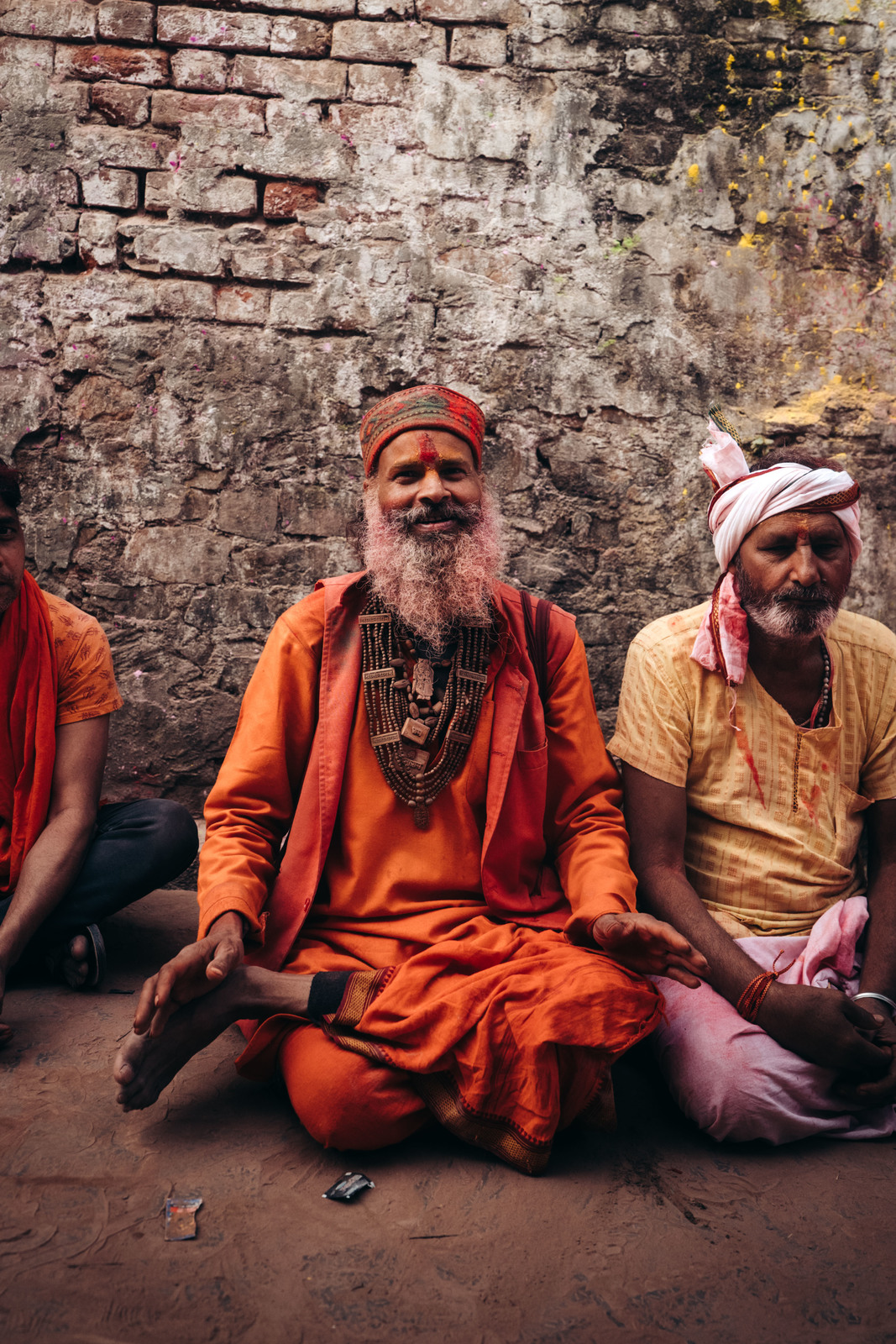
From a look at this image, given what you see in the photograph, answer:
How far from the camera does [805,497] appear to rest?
242 centimetres

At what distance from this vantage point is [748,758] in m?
2.50

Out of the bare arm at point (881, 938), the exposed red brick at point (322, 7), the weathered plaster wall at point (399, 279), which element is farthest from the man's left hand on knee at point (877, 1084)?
the exposed red brick at point (322, 7)

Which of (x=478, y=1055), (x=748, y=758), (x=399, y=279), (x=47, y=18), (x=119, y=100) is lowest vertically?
(x=478, y=1055)

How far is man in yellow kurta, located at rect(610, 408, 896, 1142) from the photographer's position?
A: 2.34 m

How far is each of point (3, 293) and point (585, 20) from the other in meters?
2.48

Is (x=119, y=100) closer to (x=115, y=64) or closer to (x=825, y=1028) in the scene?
(x=115, y=64)

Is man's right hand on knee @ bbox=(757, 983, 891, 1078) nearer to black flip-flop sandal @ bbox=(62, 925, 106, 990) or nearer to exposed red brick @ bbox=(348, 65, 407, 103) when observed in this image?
black flip-flop sandal @ bbox=(62, 925, 106, 990)

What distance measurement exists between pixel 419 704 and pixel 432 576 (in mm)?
358

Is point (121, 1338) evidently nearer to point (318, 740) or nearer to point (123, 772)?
point (318, 740)

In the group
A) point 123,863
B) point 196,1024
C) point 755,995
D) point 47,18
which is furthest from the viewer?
point 47,18

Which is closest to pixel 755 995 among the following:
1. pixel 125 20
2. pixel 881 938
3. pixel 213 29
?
pixel 881 938

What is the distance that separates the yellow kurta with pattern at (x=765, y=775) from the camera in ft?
8.07

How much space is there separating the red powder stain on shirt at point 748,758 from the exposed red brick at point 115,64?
3203 millimetres

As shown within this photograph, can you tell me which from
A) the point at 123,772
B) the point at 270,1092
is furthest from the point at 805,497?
the point at 123,772
